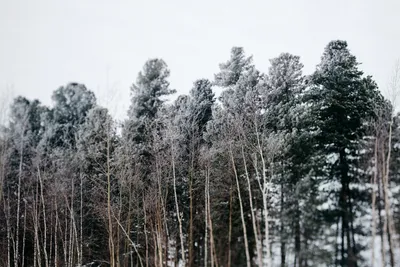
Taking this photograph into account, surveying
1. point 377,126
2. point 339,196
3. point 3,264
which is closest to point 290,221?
point 339,196

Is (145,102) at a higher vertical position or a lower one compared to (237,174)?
higher

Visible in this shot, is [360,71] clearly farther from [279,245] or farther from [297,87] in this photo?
[279,245]

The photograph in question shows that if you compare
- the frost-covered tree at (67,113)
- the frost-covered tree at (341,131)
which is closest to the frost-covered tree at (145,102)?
the frost-covered tree at (67,113)

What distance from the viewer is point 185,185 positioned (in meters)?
18.2

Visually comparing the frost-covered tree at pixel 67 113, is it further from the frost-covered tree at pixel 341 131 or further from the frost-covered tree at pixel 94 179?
the frost-covered tree at pixel 341 131

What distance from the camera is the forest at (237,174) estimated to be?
44.8 feet

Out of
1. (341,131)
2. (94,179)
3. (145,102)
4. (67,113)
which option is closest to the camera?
(341,131)

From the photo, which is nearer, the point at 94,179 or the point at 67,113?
the point at 94,179

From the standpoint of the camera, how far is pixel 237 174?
16781 mm

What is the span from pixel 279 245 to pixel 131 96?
12.6m

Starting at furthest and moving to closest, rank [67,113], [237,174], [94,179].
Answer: [67,113]
[94,179]
[237,174]

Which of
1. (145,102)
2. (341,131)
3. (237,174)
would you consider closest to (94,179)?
(145,102)

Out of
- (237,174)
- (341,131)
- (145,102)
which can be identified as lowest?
(237,174)

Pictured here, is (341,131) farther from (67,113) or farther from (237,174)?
(67,113)
